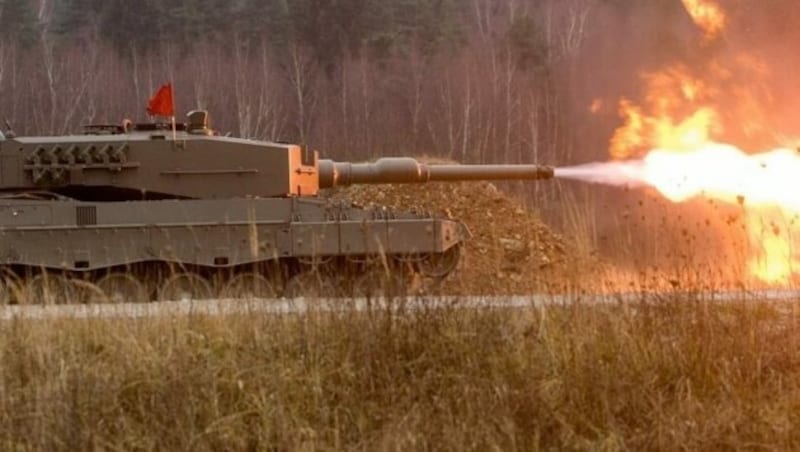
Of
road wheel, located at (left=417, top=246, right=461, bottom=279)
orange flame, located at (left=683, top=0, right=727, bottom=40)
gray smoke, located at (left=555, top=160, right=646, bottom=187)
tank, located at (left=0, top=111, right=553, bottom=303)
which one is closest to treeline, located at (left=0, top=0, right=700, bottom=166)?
orange flame, located at (left=683, top=0, right=727, bottom=40)

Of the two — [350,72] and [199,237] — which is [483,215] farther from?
[350,72]

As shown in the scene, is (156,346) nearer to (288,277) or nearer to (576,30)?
(288,277)

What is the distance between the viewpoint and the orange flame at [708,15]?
68.9 feet

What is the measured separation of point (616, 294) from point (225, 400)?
3.94m

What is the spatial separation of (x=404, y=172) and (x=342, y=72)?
27.7 metres

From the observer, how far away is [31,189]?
16.1 metres

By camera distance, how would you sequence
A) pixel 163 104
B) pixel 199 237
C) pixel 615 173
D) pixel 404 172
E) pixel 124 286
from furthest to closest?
pixel 615 173
pixel 404 172
pixel 163 104
pixel 124 286
pixel 199 237

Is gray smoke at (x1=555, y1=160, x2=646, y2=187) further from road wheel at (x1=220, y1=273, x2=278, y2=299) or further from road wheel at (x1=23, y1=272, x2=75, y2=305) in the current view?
road wheel at (x1=23, y1=272, x2=75, y2=305)

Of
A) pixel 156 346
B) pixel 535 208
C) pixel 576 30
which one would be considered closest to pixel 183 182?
pixel 156 346

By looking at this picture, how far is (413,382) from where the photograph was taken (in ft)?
27.3

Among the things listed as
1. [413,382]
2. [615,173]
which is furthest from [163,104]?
[413,382]

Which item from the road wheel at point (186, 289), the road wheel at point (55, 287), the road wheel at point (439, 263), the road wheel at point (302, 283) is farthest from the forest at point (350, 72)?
the road wheel at point (55, 287)

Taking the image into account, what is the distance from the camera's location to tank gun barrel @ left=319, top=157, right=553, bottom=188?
1869 centimetres

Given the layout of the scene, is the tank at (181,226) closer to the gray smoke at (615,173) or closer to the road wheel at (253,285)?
the road wheel at (253,285)
